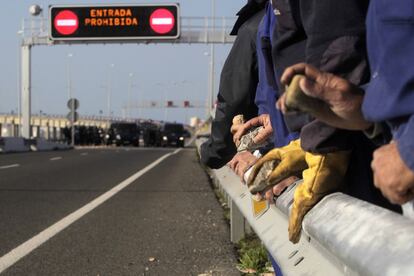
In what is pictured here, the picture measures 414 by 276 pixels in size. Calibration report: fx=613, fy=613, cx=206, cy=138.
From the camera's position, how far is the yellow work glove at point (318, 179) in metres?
1.95

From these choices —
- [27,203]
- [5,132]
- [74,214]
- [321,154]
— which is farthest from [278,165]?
[5,132]

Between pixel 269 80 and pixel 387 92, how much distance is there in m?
1.22

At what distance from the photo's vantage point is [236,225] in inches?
247

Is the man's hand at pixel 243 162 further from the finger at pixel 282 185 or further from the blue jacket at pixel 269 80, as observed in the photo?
the finger at pixel 282 185

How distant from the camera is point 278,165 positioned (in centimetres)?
215

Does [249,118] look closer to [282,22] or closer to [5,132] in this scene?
[282,22]

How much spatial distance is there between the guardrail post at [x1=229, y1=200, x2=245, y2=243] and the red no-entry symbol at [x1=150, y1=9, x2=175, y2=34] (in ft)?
81.0

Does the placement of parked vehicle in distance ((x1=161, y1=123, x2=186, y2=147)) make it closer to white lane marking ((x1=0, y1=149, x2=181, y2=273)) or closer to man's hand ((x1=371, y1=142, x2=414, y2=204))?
white lane marking ((x1=0, y1=149, x2=181, y2=273))

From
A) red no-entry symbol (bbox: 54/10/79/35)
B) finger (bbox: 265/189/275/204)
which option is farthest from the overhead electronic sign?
finger (bbox: 265/189/275/204)

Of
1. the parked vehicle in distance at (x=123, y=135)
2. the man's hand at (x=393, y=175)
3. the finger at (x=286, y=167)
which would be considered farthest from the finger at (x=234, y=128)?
the parked vehicle in distance at (x=123, y=135)

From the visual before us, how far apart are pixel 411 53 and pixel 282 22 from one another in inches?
34.6

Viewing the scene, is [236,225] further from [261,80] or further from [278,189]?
[278,189]

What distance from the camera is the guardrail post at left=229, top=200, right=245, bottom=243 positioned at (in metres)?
6.13

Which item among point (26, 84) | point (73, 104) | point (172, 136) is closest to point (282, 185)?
point (26, 84)
